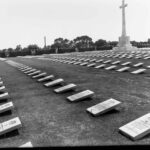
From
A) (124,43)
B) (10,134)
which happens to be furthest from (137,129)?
(124,43)

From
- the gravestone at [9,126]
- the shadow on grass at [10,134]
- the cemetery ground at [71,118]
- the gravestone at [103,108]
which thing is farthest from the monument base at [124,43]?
the shadow on grass at [10,134]

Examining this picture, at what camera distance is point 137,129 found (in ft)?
11.4

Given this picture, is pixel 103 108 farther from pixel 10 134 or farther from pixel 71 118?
pixel 10 134

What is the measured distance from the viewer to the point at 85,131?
3809 mm

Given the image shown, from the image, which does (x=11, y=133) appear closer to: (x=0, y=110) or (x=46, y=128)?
(x=46, y=128)

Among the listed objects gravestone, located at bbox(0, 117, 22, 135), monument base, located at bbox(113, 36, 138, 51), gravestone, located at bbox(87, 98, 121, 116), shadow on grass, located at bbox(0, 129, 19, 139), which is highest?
monument base, located at bbox(113, 36, 138, 51)

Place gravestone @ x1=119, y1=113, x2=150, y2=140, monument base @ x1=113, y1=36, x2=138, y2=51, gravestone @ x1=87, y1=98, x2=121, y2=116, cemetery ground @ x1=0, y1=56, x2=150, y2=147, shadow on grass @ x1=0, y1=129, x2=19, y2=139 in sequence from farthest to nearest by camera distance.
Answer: monument base @ x1=113, y1=36, x2=138, y2=51 → gravestone @ x1=87, y1=98, x2=121, y2=116 → shadow on grass @ x1=0, y1=129, x2=19, y2=139 → cemetery ground @ x1=0, y1=56, x2=150, y2=147 → gravestone @ x1=119, y1=113, x2=150, y2=140

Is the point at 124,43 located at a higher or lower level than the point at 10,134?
higher

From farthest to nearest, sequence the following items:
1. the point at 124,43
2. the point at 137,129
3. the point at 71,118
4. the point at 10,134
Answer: the point at 124,43
the point at 71,118
the point at 10,134
the point at 137,129

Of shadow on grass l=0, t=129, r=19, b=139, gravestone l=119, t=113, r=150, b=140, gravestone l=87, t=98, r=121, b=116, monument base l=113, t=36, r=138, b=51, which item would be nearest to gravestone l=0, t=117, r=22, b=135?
shadow on grass l=0, t=129, r=19, b=139

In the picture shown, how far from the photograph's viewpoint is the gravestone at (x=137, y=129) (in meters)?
3.34

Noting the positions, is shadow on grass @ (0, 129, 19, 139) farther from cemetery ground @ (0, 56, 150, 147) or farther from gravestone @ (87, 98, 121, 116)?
gravestone @ (87, 98, 121, 116)

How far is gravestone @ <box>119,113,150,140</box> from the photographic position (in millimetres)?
3344

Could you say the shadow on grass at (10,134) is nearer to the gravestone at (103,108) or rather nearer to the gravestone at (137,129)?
the gravestone at (103,108)
